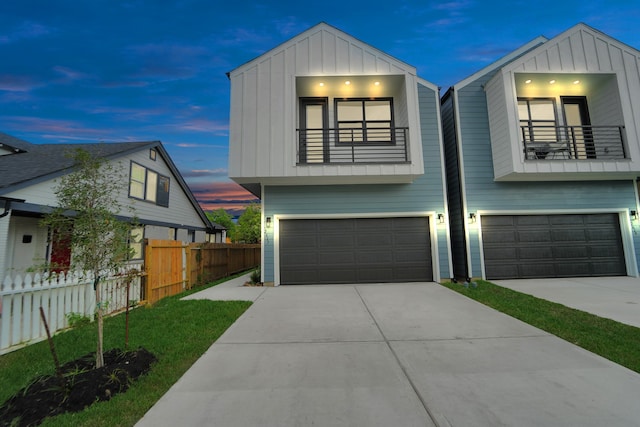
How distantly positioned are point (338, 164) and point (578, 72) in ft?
25.5

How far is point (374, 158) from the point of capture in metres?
8.67

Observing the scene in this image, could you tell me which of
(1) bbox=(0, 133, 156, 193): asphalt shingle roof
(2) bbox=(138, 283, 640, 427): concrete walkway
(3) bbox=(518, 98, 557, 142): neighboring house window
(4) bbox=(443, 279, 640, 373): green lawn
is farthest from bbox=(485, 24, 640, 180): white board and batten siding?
(1) bbox=(0, 133, 156, 193): asphalt shingle roof

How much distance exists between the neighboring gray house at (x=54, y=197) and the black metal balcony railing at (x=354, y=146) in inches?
193

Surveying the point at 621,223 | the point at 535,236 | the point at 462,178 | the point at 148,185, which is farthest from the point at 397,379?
the point at 148,185

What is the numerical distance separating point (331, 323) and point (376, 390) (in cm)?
209

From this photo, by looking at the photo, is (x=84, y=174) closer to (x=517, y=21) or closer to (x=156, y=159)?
(x=156, y=159)

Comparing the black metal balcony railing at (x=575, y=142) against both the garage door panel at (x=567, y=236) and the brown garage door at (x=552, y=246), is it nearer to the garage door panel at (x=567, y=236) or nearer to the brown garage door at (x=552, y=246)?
the brown garage door at (x=552, y=246)

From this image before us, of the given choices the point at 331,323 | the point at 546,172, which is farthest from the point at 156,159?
the point at 546,172

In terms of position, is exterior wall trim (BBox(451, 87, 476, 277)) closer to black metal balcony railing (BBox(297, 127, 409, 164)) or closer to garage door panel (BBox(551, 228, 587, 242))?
black metal balcony railing (BBox(297, 127, 409, 164))

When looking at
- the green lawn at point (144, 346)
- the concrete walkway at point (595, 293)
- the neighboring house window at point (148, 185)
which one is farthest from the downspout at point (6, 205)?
the concrete walkway at point (595, 293)

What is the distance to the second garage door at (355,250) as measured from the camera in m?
8.23

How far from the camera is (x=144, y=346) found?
3.54m

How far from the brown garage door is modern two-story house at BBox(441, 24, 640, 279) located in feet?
0.10

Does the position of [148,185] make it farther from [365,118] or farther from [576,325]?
[576,325]
